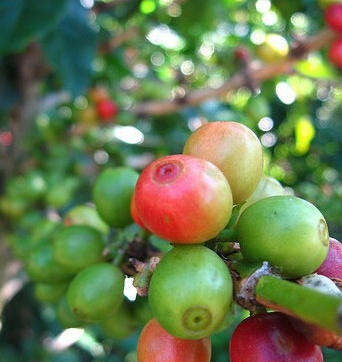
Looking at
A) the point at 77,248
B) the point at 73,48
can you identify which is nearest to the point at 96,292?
the point at 77,248

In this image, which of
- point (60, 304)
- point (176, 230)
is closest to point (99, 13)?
point (60, 304)

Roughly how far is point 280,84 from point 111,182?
9.87 ft

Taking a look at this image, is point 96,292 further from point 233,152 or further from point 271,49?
point 271,49

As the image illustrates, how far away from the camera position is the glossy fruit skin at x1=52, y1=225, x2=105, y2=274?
1340 mm

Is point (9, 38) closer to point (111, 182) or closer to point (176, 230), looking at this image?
point (111, 182)

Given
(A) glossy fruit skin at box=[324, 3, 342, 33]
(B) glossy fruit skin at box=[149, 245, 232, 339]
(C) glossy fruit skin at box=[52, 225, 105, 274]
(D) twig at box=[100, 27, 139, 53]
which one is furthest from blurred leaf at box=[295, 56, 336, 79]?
(B) glossy fruit skin at box=[149, 245, 232, 339]

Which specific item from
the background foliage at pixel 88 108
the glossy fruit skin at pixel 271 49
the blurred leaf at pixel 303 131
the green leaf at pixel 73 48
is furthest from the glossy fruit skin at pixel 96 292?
the blurred leaf at pixel 303 131

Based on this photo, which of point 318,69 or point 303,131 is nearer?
point 318,69

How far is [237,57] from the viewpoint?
3.33 metres

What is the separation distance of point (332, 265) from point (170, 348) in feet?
1.07

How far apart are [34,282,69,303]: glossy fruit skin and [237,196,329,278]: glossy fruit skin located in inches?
30.6

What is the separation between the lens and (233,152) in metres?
0.97

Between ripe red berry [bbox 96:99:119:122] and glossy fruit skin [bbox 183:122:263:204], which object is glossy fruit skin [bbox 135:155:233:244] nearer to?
glossy fruit skin [bbox 183:122:263:204]

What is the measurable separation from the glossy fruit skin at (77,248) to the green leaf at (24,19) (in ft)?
3.38
